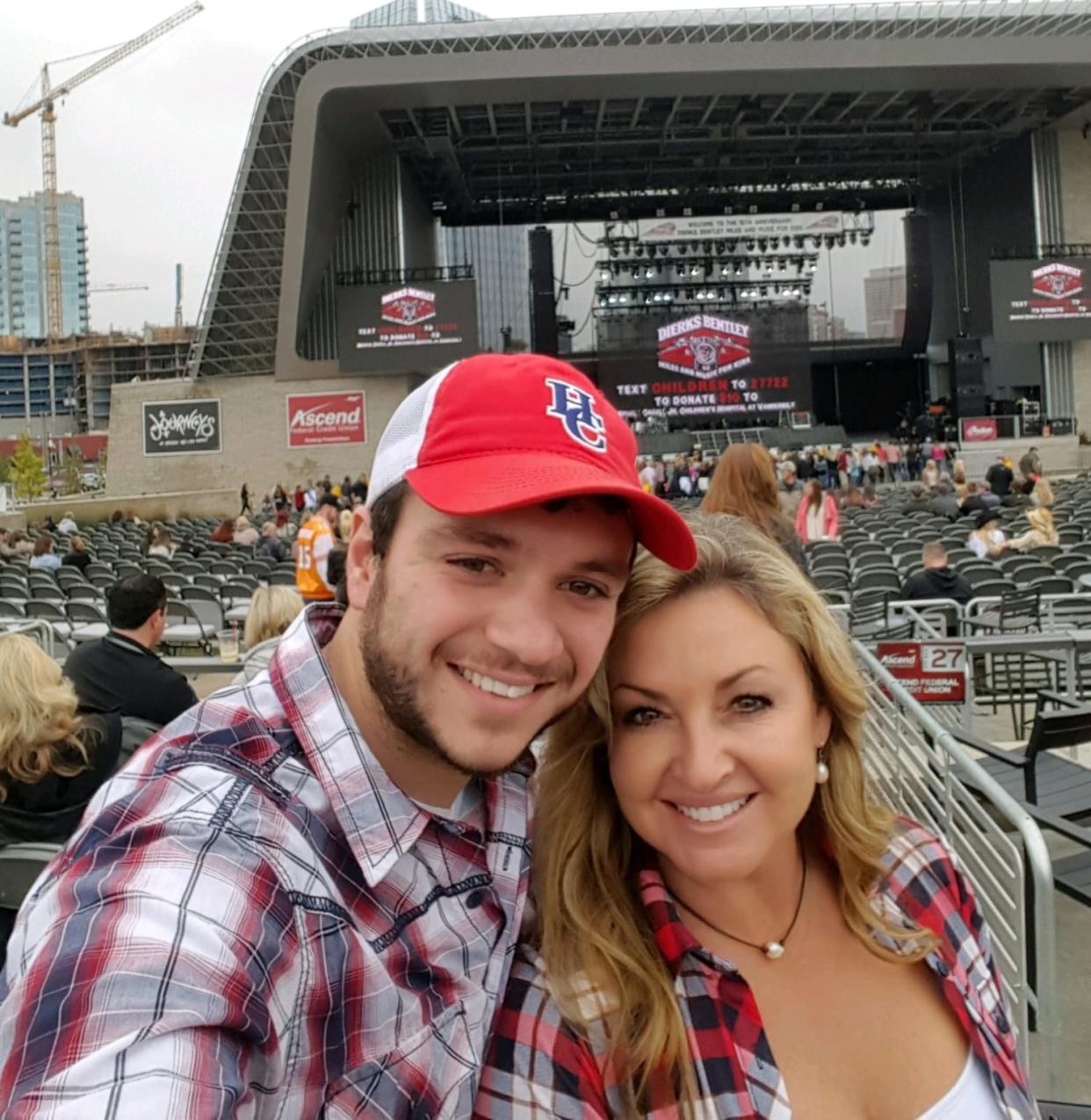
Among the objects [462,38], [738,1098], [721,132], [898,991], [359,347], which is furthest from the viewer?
[721,132]

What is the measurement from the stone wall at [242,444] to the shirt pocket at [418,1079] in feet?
103

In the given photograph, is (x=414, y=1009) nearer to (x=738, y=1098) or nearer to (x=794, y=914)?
(x=738, y=1098)

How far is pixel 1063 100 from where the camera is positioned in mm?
32125

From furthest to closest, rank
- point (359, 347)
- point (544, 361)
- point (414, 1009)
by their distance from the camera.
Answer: point (359, 347), point (544, 361), point (414, 1009)

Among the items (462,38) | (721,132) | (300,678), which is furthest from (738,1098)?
(721,132)

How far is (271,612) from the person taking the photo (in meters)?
5.18

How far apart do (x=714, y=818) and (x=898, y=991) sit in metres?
0.40

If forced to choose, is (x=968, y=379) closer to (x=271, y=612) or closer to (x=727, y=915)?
(x=271, y=612)

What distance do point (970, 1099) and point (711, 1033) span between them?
0.41 meters

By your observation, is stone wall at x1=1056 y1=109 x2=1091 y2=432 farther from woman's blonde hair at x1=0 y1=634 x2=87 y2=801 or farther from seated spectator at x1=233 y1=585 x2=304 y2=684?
woman's blonde hair at x1=0 y1=634 x2=87 y2=801

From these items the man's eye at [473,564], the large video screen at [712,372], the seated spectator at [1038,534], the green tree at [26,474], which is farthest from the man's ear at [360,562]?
the green tree at [26,474]

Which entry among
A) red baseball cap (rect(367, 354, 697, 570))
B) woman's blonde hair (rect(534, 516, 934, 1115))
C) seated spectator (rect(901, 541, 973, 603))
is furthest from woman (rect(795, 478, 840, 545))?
red baseball cap (rect(367, 354, 697, 570))

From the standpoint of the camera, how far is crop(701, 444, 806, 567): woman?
4.43 metres

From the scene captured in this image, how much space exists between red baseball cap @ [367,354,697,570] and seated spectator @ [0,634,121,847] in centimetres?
236
